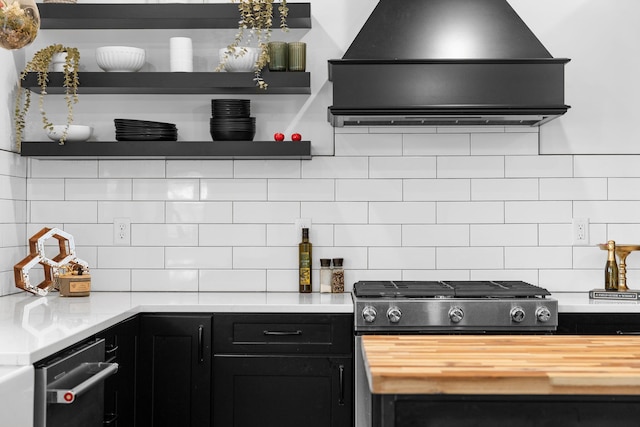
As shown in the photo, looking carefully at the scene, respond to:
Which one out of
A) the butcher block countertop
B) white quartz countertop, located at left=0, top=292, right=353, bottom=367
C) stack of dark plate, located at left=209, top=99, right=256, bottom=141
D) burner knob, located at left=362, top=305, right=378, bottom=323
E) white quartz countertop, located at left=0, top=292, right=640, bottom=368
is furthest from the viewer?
stack of dark plate, located at left=209, top=99, right=256, bottom=141

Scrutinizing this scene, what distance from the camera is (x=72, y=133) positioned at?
3674mm

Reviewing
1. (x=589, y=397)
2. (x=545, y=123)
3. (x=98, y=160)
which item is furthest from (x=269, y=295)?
(x=589, y=397)

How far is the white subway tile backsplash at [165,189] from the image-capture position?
3914 millimetres

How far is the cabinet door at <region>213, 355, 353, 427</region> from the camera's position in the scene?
3.21 metres

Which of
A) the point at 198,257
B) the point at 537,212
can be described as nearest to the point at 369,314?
the point at 198,257

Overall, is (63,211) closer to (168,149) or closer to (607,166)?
(168,149)

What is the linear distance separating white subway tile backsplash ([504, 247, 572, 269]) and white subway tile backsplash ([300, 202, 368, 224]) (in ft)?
2.60

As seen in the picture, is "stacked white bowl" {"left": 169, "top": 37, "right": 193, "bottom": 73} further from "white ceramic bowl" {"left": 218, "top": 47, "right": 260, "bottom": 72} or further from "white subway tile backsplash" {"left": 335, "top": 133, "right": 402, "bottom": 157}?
"white subway tile backsplash" {"left": 335, "top": 133, "right": 402, "bottom": 157}

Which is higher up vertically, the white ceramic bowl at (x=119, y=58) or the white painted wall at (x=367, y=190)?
the white ceramic bowl at (x=119, y=58)

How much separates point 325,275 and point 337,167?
0.59 m

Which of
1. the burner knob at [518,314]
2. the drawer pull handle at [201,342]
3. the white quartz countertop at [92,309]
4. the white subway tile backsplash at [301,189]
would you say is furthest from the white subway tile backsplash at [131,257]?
the burner knob at [518,314]

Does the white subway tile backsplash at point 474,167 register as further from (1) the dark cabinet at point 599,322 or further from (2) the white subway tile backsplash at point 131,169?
(2) the white subway tile backsplash at point 131,169

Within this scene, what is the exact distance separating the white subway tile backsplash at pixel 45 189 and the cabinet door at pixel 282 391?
1364mm

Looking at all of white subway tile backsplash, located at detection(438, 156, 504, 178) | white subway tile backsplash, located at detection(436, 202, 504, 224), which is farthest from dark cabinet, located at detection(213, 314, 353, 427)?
white subway tile backsplash, located at detection(438, 156, 504, 178)
